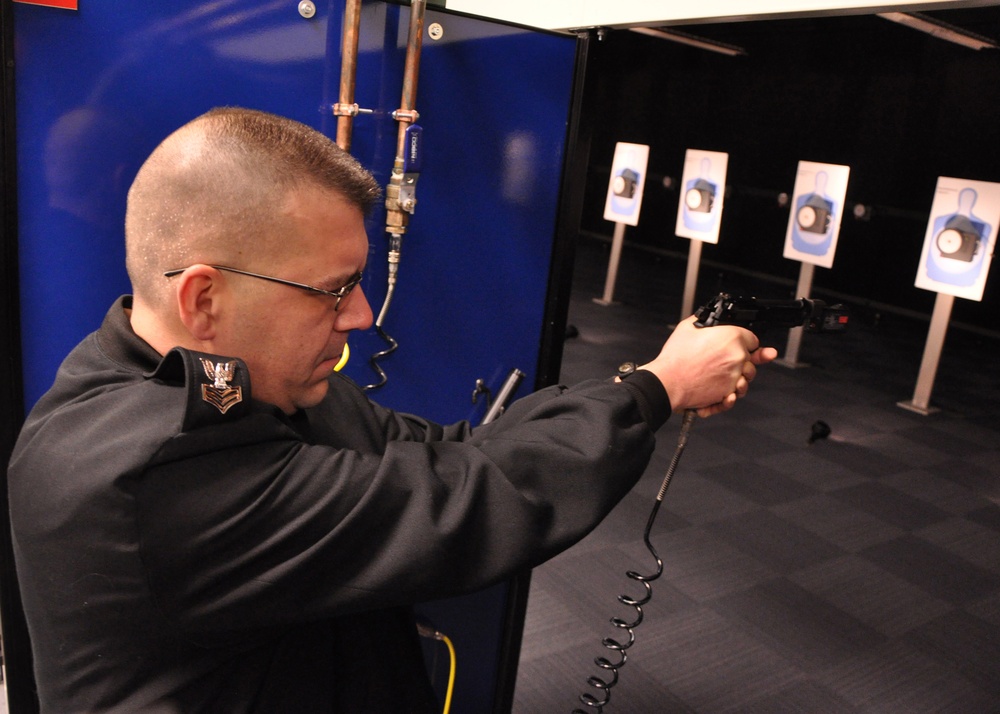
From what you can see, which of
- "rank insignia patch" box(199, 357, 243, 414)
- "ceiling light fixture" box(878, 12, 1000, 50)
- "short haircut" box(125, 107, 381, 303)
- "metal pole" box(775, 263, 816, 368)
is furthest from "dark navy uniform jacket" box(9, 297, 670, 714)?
"metal pole" box(775, 263, 816, 368)

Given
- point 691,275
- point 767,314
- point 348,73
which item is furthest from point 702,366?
point 691,275

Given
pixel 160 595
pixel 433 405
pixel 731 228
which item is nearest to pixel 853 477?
pixel 433 405

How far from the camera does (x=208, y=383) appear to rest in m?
0.74

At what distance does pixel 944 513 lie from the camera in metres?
3.54

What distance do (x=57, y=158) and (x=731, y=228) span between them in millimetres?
9121

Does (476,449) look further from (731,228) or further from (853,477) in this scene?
(731,228)

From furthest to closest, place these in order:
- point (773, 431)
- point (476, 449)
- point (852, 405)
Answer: point (852, 405) → point (773, 431) → point (476, 449)

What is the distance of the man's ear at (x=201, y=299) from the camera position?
0.77 m

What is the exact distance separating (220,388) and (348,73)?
0.67 metres

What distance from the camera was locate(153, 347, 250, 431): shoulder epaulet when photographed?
2.38 feet

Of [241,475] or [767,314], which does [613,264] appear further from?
[241,475]

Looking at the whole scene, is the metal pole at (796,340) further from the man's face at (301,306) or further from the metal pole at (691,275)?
the man's face at (301,306)

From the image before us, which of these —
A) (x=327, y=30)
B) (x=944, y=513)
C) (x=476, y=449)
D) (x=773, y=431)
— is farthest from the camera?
(x=773, y=431)

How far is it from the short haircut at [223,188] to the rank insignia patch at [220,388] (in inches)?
4.3
